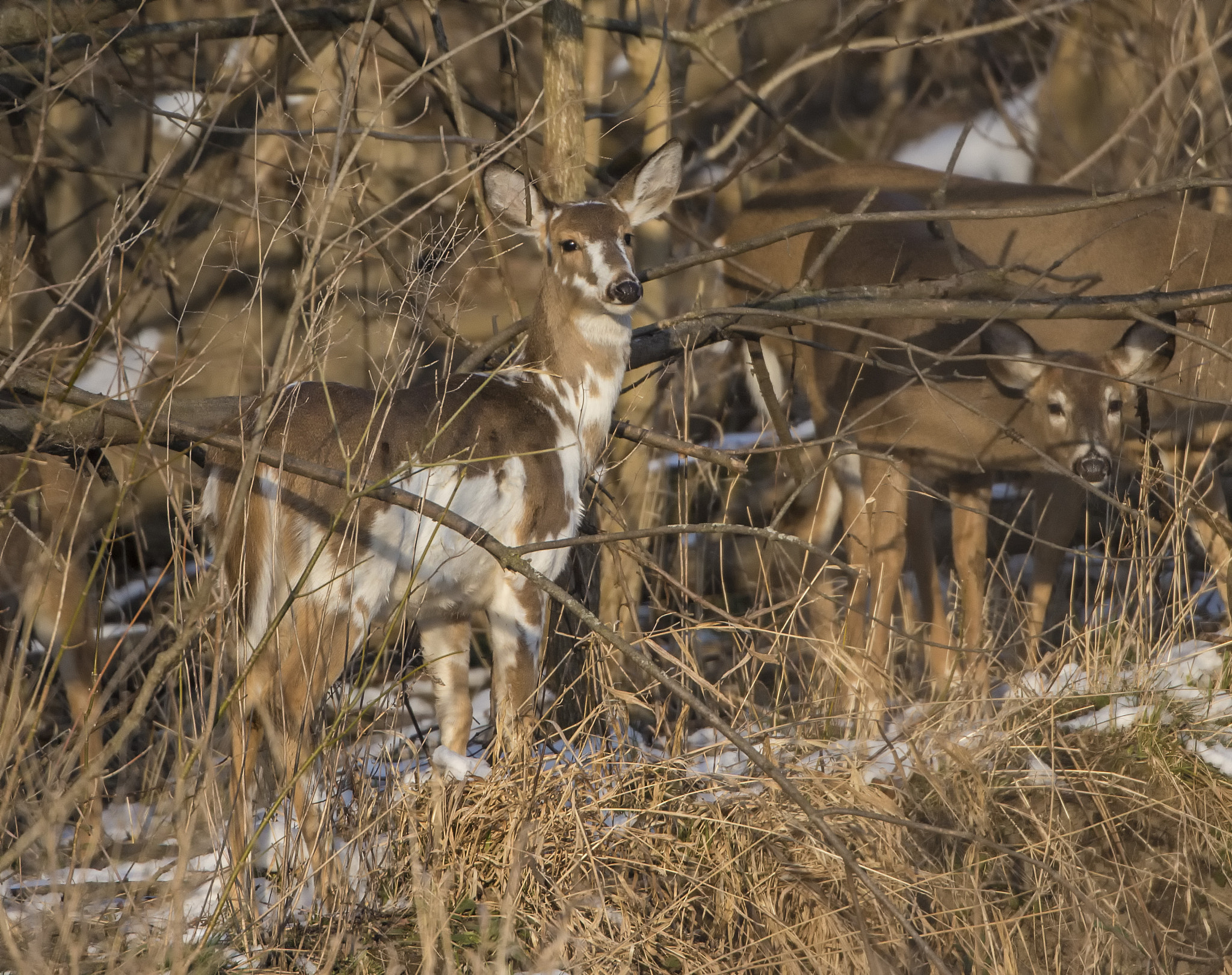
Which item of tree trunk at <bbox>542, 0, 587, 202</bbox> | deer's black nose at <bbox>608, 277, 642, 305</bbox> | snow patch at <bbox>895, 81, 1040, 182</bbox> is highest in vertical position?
snow patch at <bbox>895, 81, 1040, 182</bbox>

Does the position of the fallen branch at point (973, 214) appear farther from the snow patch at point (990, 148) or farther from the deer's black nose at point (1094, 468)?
the snow patch at point (990, 148)

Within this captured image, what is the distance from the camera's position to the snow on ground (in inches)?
144

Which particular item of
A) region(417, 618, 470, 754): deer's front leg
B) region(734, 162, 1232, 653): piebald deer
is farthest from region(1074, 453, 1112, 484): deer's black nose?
region(417, 618, 470, 754): deer's front leg

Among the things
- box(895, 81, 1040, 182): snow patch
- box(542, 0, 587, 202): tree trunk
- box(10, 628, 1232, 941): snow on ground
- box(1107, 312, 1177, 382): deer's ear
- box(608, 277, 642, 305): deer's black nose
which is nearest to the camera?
box(10, 628, 1232, 941): snow on ground

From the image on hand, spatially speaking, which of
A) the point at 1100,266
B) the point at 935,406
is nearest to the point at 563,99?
the point at 935,406

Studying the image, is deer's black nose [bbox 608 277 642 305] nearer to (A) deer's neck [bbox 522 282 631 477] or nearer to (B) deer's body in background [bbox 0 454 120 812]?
(A) deer's neck [bbox 522 282 631 477]

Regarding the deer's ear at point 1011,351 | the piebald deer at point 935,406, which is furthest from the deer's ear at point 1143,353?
the deer's ear at point 1011,351

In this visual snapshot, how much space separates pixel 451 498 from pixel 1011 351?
3.44 m

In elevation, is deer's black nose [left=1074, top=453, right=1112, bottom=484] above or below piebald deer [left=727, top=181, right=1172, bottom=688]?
below

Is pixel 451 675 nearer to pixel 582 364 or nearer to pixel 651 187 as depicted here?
pixel 582 364

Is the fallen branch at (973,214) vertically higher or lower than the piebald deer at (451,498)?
higher

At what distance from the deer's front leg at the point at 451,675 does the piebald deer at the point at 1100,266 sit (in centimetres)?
224

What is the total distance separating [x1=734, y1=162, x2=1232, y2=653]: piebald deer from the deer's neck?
1998 mm

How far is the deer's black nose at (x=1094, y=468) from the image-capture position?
5.89 m
